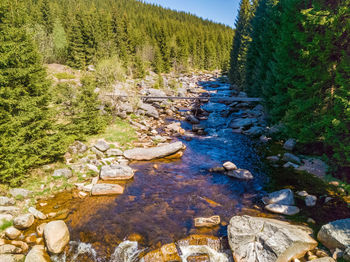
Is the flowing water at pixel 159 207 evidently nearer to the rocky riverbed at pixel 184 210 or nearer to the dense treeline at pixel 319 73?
the rocky riverbed at pixel 184 210

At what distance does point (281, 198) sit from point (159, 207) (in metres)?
6.17

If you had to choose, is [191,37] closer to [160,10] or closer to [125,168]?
[160,10]

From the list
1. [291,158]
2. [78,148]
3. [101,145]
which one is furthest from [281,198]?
[78,148]

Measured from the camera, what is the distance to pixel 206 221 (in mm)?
8570

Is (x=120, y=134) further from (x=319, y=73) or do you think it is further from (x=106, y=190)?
(x=319, y=73)

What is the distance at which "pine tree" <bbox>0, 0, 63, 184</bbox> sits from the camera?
29.7 feet

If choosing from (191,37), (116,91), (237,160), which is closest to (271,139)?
(237,160)

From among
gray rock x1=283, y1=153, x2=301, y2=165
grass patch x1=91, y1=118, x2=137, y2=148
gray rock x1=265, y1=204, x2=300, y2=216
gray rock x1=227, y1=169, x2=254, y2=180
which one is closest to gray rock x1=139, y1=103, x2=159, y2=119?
grass patch x1=91, y1=118, x2=137, y2=148

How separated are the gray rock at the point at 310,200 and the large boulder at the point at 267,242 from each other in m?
2.49

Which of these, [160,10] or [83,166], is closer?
[83,166]

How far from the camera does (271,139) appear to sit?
18.0 metres

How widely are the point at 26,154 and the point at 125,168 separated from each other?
5.31 m

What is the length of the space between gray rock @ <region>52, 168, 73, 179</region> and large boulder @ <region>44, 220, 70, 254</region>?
12.9 feet

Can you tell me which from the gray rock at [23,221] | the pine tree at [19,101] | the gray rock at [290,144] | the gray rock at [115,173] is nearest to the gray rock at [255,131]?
the gray rock at [290,144]
